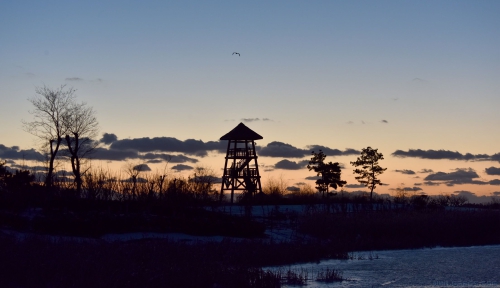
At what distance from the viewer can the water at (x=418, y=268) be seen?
2378 cm

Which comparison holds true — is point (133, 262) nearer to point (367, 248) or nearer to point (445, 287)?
point (445, 287)

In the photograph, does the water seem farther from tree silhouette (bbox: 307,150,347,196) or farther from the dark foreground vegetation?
tree silhouette (bbox: 307,150,347,196)

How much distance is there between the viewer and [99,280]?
1831 centimetres

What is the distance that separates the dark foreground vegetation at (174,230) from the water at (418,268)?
1.22 m

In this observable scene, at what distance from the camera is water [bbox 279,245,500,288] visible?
78.0 ft

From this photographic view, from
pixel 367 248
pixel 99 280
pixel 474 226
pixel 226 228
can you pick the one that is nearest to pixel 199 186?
pixel 226 228

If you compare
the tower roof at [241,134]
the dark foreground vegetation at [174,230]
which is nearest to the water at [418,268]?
the dark foreground vegetation at [174,230]

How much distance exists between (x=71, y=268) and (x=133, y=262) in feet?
8.36

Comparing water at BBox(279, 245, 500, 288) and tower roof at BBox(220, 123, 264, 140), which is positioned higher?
tower roof at BBox(220, 123, 264, 140)

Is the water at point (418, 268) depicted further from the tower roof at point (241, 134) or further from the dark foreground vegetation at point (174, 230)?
the tower roof at point (241, 134)

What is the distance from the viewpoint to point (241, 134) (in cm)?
5478

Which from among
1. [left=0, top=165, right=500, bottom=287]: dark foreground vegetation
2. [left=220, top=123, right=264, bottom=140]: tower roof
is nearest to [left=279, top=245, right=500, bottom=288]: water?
[left=0, top=165, right=500, bottom=287]: dark foreground vegetation

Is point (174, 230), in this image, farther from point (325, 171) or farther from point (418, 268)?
point (325, 171)

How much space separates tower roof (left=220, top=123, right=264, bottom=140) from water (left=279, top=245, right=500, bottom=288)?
837 inches
